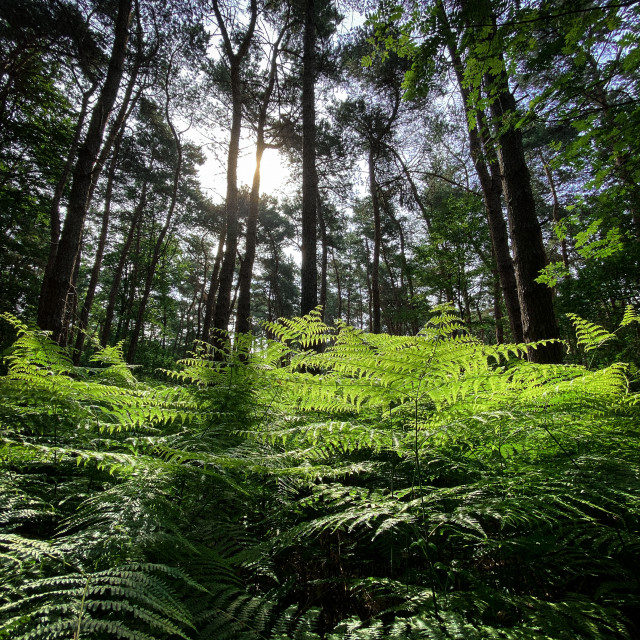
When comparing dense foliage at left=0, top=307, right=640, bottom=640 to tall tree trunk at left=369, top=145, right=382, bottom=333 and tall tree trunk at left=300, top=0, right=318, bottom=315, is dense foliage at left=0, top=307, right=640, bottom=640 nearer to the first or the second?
tall tree trunk at left=300, top=0, right=318, bottom=315

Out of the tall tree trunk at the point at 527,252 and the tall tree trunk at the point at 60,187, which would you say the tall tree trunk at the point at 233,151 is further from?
the tall tree trunk at the point at 527,252

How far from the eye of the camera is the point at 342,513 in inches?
44.6

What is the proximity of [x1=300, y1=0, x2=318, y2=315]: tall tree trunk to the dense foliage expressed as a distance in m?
4.79

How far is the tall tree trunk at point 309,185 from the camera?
7004 mm

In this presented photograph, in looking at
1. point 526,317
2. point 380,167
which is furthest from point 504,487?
point 380,167

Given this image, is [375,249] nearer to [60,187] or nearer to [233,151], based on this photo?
[233,151]

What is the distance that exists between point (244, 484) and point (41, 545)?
34.4 inches

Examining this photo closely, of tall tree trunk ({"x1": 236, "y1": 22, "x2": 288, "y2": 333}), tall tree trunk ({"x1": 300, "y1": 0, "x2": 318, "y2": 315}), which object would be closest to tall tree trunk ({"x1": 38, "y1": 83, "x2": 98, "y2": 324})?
tall tree trunk ({"x1": 236, "y1": 22, "x2": 288, "y2": 333})

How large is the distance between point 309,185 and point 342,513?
24.9 ft

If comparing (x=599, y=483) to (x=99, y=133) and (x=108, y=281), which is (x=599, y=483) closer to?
(x=99, y=133)

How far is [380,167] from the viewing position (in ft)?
49.6

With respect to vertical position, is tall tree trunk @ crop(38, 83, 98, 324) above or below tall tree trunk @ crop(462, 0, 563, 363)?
above

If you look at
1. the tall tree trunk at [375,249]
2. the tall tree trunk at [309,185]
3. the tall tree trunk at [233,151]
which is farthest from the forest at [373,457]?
the tall tree trunk at [375,249]

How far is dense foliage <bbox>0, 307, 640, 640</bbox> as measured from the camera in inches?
35.2
